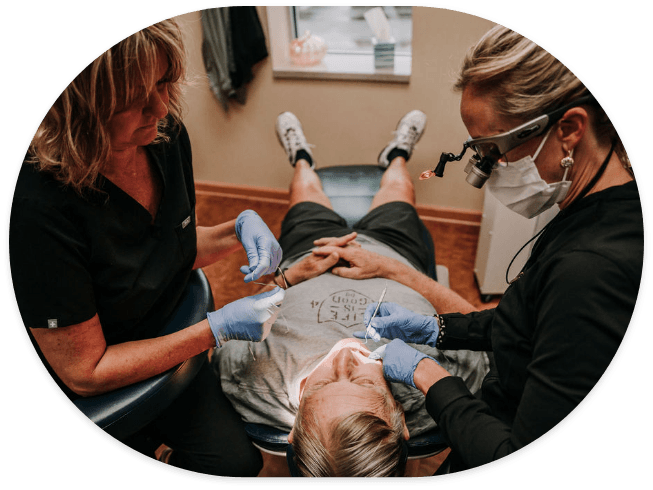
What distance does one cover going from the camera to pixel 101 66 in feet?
3.22

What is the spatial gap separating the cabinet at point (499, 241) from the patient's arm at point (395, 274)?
0.27ft

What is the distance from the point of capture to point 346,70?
4.00ft

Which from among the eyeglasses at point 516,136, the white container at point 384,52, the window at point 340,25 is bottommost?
the eyeglasses at point 516,136

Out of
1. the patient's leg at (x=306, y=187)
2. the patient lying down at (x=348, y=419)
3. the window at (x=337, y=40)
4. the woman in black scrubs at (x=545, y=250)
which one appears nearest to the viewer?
the woman in black scrubs at (x=545, y=250)

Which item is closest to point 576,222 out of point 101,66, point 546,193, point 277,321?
point 546,193

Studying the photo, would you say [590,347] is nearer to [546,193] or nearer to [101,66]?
[546,193]

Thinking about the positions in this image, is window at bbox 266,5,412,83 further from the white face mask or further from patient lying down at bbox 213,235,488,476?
patient lying down at bbox 213,235,488,476

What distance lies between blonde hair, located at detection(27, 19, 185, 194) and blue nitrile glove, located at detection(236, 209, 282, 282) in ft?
1.15

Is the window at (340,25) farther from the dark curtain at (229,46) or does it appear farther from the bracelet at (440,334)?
the bracelet at (440,334)

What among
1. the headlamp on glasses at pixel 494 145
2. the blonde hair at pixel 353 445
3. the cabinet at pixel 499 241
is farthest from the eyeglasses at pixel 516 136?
the blonde hair at pixel 353 445

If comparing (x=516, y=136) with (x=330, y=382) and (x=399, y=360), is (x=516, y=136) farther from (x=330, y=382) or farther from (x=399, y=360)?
(x=330, y=382)

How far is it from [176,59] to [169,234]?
382mm

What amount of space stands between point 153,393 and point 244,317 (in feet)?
0.92

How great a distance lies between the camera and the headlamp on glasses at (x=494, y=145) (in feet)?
3.19
